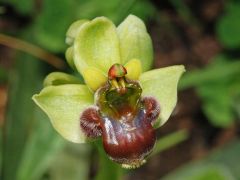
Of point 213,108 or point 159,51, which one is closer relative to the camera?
point 213,108

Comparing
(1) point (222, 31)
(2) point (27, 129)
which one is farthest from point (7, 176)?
(1) point (222, 31)

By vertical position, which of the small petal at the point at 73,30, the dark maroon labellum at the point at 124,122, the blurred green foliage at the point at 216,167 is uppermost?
the small petal at the point at 73,30

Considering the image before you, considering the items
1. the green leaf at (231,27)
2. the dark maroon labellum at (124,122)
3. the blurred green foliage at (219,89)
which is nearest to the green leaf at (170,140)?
the blurred green foliage at (219,89)

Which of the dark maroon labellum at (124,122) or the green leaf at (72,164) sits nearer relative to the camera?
the dark maroon labellum at (124,122)

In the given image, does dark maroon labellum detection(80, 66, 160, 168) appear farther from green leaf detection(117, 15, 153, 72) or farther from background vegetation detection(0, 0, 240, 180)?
background vegetation detection(0, 0, 240, 180)

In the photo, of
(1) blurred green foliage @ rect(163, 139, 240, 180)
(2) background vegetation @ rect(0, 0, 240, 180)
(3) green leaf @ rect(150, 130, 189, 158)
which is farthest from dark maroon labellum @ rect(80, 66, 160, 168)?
(3) green leaf @ rect(150, 130, 189, 158)

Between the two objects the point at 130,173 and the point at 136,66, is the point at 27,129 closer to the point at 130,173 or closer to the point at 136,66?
the point at 130,173

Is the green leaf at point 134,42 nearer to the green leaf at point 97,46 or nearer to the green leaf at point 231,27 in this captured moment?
the green leaf at point 97,46
